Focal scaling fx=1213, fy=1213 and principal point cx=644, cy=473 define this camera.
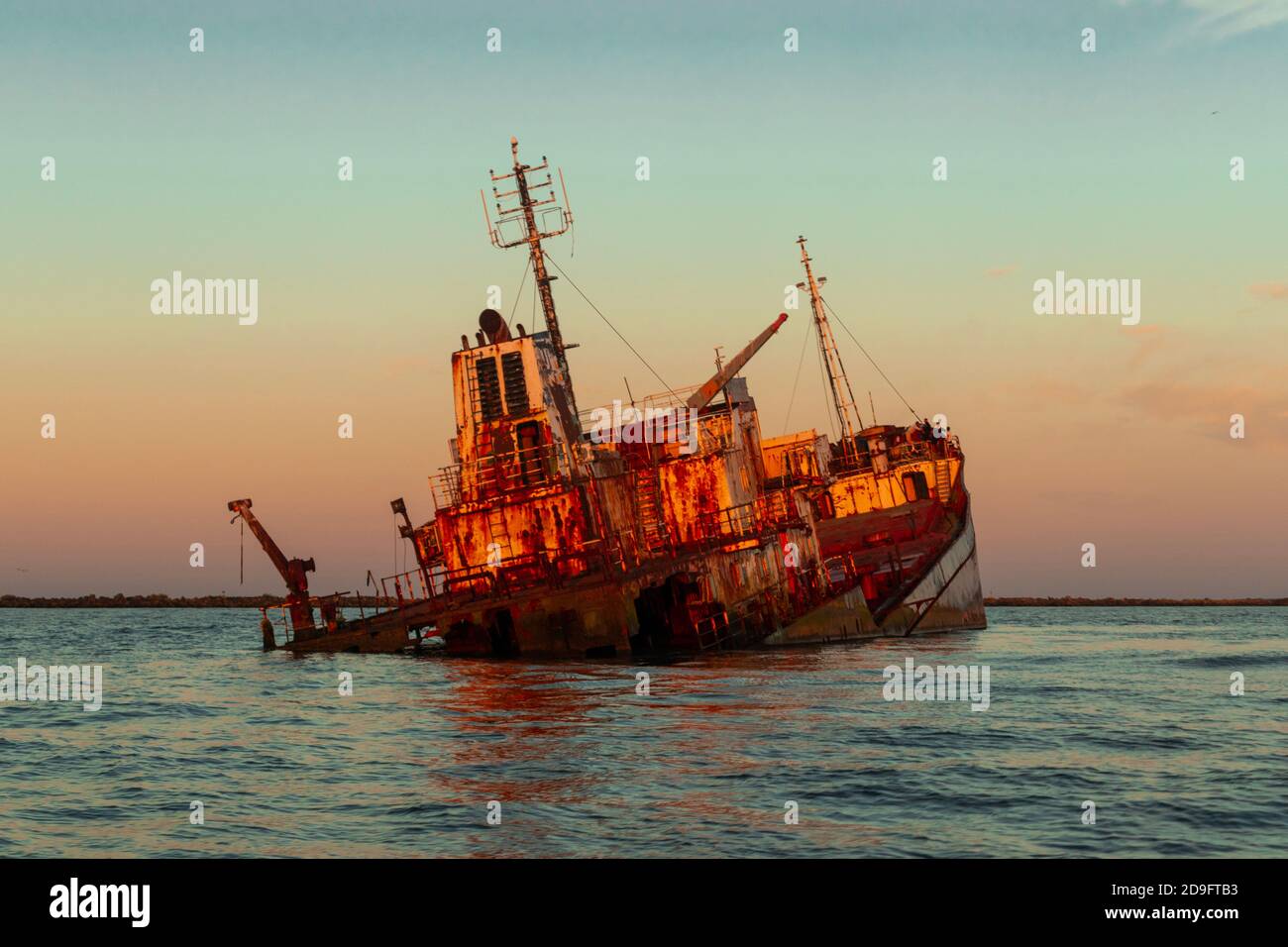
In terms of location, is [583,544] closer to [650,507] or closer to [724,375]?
[650,507]

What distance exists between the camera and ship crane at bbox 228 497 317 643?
44.7 m

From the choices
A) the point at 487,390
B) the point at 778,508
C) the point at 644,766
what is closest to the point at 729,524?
the point at 778,508

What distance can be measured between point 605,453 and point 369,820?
1138 inches

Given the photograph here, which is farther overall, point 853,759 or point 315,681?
point 315,681

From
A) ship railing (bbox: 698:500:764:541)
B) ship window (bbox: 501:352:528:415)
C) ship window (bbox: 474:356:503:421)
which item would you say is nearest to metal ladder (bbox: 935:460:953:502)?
ship railing (bbox: 698:500:764:541)

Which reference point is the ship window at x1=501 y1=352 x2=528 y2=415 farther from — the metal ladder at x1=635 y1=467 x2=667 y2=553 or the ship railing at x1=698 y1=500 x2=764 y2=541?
the ship railing at x1=698 y1=500 x2=764 y2=541

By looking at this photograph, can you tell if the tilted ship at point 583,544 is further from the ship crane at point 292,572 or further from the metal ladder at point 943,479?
the metal ladder at point 943,479

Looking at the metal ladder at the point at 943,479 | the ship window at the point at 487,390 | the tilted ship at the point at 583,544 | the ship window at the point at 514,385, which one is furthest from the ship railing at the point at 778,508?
the metal ladder at the point at 943,479

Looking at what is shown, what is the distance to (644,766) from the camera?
18.9m

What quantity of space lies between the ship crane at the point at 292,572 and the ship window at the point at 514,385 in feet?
35.2

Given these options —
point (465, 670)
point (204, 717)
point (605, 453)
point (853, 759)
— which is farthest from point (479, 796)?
point (605, 453)
